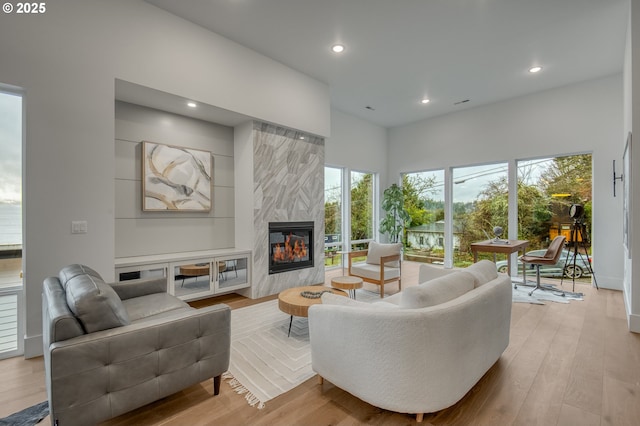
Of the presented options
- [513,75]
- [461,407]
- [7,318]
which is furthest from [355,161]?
[7,318]

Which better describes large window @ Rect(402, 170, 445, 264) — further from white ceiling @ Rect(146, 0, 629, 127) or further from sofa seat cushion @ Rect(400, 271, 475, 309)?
sofa seat cushion @ Rect(400, 271, 475, 309)

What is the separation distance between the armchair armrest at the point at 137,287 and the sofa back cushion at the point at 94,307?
3.06 feet

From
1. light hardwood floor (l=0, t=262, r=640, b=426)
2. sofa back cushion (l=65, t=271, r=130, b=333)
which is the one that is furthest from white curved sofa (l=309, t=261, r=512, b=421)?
sofa back cushion (l=65, t=271, r=130, b=333)

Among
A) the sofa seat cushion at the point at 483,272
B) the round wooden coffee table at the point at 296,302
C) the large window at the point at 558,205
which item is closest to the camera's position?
the sofa seat cushion at the point at 483,272

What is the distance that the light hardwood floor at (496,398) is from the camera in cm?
181

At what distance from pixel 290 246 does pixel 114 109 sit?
9.58 feet

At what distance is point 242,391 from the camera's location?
2.11 metres

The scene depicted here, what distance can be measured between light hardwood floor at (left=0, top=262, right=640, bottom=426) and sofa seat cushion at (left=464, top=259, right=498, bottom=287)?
74cm

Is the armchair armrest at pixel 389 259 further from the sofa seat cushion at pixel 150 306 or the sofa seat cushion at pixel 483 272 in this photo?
the sofa seat cushion at pixel 150 306

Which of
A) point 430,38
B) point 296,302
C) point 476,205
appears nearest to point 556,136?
point 476,205

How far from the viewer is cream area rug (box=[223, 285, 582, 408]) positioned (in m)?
2.17

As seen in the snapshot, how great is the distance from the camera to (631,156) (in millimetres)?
3184

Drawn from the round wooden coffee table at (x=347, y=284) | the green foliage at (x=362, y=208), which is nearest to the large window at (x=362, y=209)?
the green foliage at (x=362, y=208)

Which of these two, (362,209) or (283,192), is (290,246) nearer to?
(283,192)
